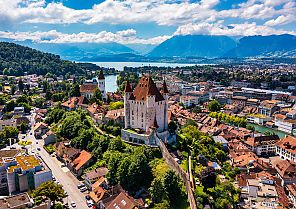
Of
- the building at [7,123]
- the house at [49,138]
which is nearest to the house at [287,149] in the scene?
the house at [49,138]

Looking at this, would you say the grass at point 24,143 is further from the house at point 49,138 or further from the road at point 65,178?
the house at point 49,138

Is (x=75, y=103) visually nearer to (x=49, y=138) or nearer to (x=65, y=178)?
(x=49, y=138)

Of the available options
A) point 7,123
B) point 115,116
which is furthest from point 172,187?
point 7,123

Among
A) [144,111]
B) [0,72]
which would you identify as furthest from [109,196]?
[0,72]

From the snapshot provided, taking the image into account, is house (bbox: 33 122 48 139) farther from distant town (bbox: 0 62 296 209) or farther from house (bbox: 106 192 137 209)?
house (bbox: 106 192 137 209)

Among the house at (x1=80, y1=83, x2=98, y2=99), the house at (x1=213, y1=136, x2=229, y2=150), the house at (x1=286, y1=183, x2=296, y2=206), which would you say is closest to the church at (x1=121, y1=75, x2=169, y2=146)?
the house at (x1=213, y1=136, x2=229, y2=150)
